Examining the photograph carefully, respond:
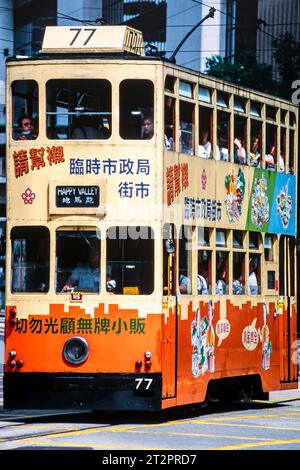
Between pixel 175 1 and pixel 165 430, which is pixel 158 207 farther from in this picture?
pixel 175 1

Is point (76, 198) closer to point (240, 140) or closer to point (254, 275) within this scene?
point (240, 140)

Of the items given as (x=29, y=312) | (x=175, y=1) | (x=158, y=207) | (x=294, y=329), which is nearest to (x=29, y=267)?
(x=29, y=312)

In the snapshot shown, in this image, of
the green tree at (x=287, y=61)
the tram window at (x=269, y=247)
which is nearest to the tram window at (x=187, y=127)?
the tram window at (x=269, y=247)

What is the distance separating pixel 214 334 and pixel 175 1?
36.9 metres

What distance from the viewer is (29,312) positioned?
629 inches

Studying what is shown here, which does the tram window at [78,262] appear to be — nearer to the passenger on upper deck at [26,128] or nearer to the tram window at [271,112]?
the passenger on upper deck at [26,128]

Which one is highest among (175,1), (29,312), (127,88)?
(175,1)

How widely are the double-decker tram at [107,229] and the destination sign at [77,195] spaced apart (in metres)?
0.02

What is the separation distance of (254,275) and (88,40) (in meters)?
4.29

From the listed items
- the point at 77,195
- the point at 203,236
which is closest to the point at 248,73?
the point at 203,236

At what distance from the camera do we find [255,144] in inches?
738

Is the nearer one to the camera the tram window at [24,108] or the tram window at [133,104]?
the tram window at [133,104]

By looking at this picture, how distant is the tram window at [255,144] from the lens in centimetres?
1864

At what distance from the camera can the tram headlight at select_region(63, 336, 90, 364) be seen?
51.8ft
